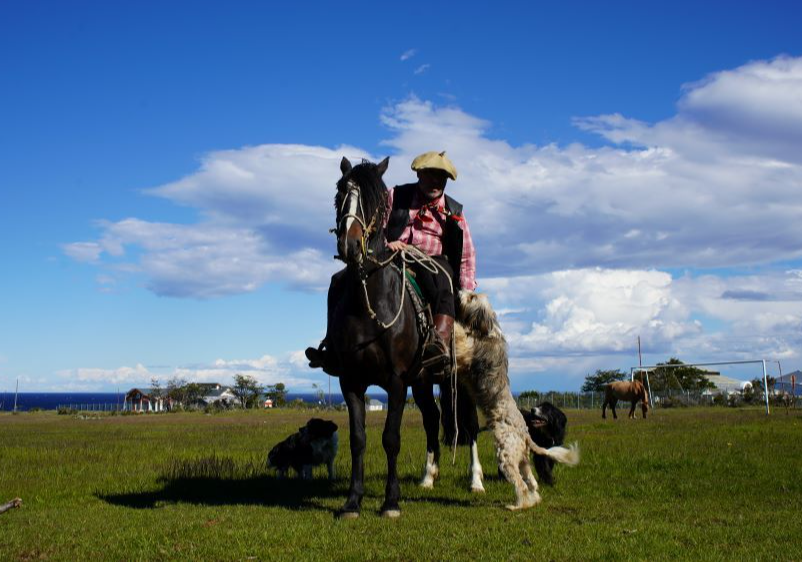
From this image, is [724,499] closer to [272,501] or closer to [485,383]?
[485,383]

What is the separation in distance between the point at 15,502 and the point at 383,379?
5.16m

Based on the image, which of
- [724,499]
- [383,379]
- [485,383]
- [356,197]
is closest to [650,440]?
[724,499]

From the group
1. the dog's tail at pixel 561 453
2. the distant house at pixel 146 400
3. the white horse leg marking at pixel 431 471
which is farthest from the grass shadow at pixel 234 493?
the distant house at pixel 146 400

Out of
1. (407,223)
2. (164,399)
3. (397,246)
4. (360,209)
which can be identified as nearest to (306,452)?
(407,223)

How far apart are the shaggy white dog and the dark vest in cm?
61

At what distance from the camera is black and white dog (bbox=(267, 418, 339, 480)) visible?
1220 centimetres

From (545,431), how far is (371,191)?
4.72 meters

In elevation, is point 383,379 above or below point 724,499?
above

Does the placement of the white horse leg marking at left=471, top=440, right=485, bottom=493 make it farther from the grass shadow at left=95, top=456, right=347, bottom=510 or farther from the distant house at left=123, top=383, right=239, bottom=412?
the distant house at left=123, top=383, right=239, bottom=412

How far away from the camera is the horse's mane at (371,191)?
791cm

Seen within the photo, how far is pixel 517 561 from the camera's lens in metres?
5.88

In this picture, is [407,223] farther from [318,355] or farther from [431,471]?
[431,471]

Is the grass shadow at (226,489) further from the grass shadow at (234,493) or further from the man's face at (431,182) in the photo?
the man's face at (431,182)

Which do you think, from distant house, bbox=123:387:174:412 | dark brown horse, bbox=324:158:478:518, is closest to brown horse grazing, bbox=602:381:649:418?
dark brown horse, bbox=324:158:478:518
